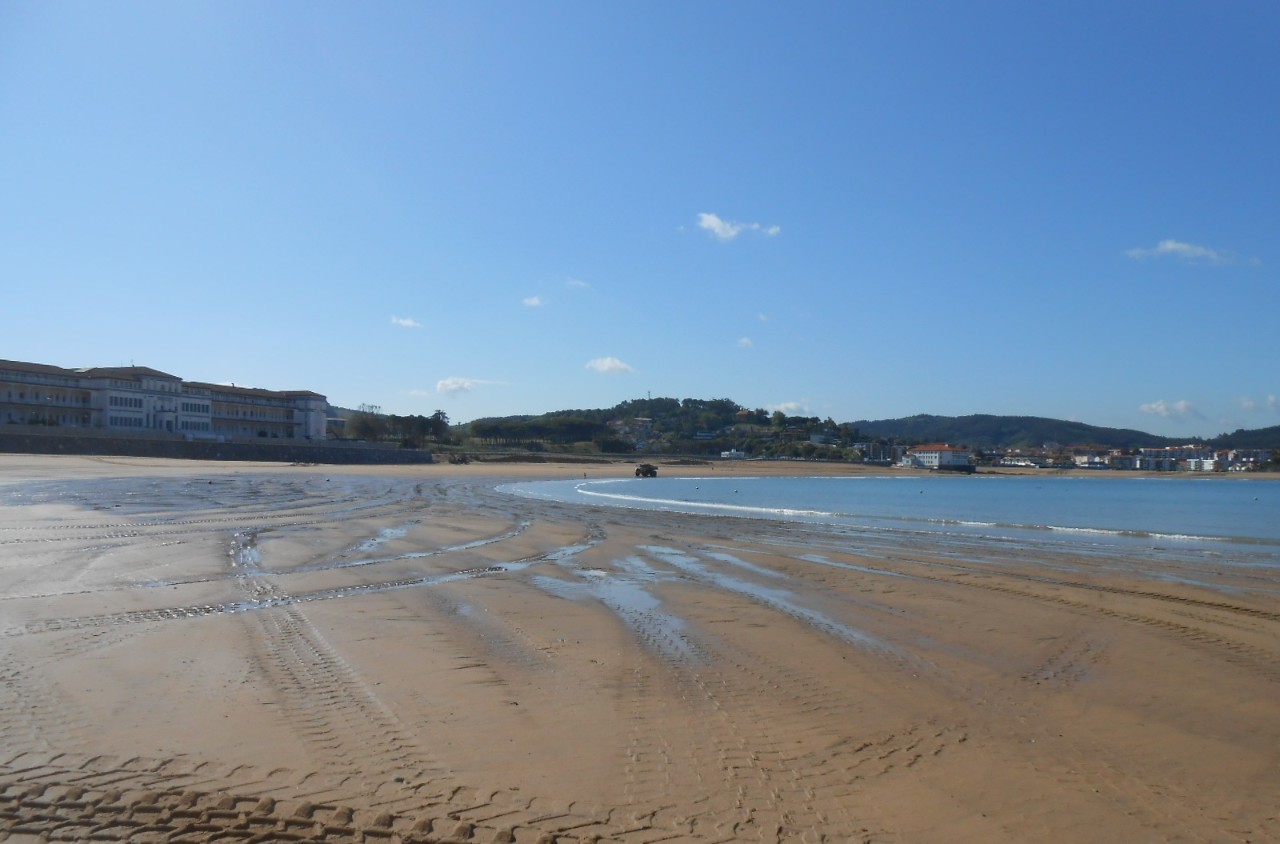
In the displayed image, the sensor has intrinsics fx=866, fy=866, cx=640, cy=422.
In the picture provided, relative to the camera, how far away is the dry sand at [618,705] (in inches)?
196

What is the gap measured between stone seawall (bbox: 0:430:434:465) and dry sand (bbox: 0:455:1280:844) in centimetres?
6119

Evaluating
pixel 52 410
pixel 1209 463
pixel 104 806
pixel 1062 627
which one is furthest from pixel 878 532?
pixel 1209 463

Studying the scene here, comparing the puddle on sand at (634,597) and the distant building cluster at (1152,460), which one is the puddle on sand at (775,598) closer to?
the puddle on sand at (634,597)

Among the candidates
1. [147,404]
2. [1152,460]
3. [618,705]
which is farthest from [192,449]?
[1152,460]

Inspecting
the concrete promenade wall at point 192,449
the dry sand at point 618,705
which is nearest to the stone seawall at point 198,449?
the concrete promenade wall at point 192,449

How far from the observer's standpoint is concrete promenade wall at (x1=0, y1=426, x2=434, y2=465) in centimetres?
6588

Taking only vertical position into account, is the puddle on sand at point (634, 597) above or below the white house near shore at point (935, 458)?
below

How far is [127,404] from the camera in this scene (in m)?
84.7

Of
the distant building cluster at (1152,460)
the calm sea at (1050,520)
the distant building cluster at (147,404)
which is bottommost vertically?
the calm sea at (1050,520)

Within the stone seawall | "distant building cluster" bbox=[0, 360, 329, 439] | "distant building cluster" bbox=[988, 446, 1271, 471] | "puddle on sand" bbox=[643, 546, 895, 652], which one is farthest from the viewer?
"distant building cluster" bbox=[988, 446, 1271, 471]

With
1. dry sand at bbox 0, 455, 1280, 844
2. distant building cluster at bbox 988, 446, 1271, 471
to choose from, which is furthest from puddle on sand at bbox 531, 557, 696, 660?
distant building cluster at bbox 988, 446, 1271, 471

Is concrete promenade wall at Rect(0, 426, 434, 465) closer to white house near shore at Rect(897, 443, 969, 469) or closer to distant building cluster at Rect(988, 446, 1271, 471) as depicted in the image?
white house near shore at Rect(897, 443, 969, 469)

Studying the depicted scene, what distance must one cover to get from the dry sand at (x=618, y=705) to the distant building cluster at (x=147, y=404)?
76.0 m

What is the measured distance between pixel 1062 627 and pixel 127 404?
302 ft
